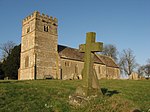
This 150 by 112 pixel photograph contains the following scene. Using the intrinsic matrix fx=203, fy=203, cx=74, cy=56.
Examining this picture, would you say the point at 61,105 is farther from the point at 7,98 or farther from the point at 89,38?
the point at 89,38

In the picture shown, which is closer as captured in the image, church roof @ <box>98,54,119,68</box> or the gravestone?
the gravestone

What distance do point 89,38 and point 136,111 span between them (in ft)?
13.7

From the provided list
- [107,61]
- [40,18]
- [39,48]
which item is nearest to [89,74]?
[39,48]

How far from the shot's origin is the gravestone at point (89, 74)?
29.6ft

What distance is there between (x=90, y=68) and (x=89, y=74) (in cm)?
29

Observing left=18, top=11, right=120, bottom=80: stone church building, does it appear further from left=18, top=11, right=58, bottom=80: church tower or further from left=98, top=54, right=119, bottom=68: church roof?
left=98, top=54, right=119, bottom=68: church roof

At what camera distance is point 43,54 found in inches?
1566

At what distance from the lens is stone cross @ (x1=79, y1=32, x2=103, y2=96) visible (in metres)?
9.16

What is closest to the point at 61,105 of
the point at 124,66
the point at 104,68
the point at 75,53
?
the point at 75,53

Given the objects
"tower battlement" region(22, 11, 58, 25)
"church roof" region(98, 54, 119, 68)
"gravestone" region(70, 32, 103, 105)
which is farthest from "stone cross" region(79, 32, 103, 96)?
"church roof" region(98, 54, 119, 68)

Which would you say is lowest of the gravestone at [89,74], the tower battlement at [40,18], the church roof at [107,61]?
the gravestone at [89,74]

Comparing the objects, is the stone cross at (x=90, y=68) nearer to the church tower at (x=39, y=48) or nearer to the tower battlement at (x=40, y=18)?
the church tower at (x=39, y=48)

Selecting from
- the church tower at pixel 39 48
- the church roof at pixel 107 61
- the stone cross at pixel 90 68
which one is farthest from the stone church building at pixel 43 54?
the stone cross at pixel 90 68

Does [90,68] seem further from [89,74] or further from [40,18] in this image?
[40,18]
